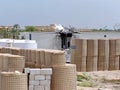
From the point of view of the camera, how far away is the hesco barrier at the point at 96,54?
2072 cm

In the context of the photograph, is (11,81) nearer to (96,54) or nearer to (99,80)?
(99,80)

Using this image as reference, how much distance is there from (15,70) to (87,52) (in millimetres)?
10480

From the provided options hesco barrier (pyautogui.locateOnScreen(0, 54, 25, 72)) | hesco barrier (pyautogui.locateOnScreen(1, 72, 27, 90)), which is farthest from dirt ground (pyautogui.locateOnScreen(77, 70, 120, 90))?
hesco barrier (pyautogui.locateOnScreen(1, 72, 27, 90))

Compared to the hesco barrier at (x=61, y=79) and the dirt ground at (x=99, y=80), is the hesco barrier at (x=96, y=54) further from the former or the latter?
the hesco barrier at (x=61, y=79)

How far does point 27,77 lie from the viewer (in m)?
10.4

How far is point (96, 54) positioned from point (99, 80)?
256 centimetres

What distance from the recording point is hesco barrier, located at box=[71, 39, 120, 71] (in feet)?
68.0

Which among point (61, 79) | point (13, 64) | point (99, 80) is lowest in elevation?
point (99, 80)

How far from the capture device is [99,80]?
18.8 metres

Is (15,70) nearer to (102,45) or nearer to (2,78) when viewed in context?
(2,78)

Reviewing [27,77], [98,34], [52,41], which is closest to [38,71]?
[27,77]

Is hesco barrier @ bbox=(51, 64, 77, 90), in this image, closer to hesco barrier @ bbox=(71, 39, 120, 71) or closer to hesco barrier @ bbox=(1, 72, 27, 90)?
hesco barrier @ bbox=(1, 72, 27, 90)

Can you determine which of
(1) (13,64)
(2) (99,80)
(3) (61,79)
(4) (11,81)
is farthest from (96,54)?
(4) (11,81)

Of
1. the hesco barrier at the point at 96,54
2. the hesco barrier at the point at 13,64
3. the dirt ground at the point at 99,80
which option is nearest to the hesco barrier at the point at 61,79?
the hesco barrier at the point at 13,64
